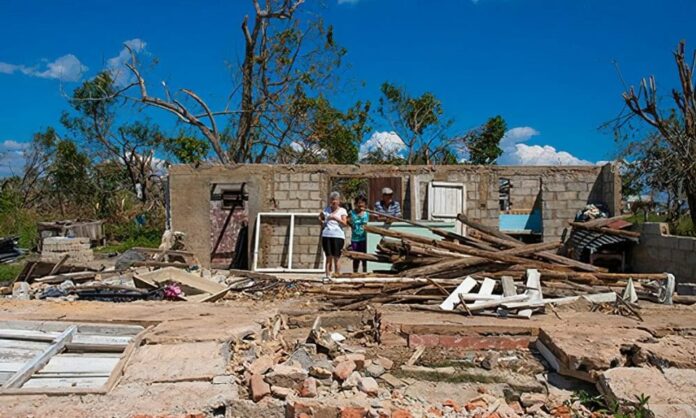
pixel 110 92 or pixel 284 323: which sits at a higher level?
pixel 110 92

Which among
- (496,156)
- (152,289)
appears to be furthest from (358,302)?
(496,156)

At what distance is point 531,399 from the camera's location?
431cm

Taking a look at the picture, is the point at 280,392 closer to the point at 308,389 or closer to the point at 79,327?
the point at 308,389

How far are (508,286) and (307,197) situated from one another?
5437mm

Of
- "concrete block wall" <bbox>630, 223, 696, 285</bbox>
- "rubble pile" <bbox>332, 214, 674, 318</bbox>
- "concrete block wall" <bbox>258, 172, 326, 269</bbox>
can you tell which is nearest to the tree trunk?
"concrete block wall" <bbox>630, 223, 696, 285</bbox>

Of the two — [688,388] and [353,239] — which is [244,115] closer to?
[353,239]

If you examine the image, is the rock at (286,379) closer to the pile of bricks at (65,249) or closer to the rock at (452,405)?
the rock at (452,405)

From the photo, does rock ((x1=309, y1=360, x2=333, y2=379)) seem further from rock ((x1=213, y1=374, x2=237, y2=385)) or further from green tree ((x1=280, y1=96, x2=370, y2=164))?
green tree ((x1=280, y1=96, x2=370, y2=164))

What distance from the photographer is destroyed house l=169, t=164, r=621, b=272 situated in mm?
11375

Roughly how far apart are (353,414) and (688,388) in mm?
2449

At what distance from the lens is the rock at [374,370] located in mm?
4740

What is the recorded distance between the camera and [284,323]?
6477 mm

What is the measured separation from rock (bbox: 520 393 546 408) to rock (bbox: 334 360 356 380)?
4.37ft

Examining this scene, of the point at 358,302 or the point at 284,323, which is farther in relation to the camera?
the point at 358,302
